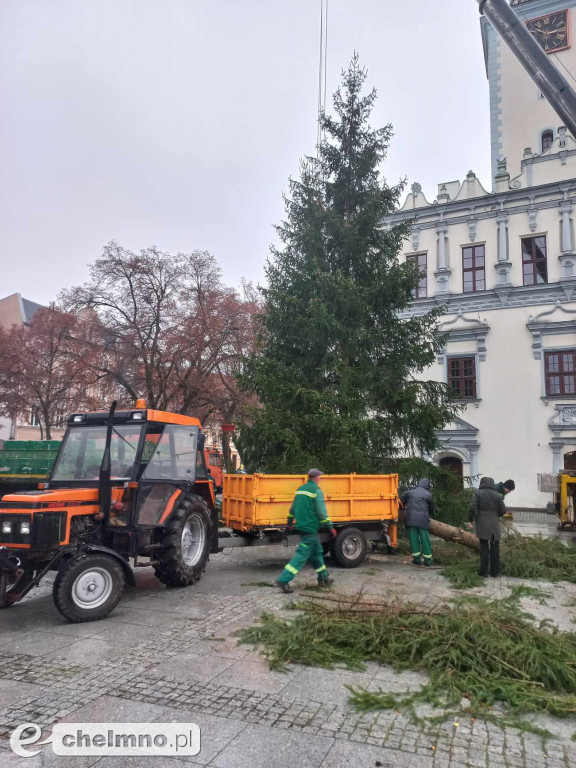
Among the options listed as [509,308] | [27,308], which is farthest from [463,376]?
[27,308]

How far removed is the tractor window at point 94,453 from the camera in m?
7.82

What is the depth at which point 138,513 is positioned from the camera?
24.7 feet

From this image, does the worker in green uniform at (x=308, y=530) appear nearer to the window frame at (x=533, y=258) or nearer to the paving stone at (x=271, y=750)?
the paving stone at (x=271, y=750)

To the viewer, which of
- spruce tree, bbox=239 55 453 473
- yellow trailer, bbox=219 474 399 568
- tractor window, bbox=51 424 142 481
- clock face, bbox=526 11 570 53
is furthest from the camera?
clock face, bbox=526 11 570 53

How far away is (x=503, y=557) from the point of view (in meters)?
10.2

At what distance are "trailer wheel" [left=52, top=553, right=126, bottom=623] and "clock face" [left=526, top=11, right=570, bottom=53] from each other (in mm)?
34470

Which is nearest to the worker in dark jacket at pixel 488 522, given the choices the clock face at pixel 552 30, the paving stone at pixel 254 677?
the paving stone at pixel 254 677

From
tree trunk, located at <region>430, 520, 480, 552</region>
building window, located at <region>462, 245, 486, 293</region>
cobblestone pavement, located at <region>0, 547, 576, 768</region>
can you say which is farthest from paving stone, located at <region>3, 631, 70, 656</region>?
building window, located at <region>462, 245, 486, 293</region>

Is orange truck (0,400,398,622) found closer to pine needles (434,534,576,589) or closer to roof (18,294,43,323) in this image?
pine needles (434,534,576,589)

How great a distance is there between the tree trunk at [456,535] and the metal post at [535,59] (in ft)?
25.1

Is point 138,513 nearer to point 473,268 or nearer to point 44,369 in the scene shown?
point 473,268

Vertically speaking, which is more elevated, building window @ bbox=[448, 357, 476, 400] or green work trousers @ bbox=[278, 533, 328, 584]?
building window @ bbox=[448, 357, 476, 400]

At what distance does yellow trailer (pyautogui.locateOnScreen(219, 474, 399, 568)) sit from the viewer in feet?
31.7

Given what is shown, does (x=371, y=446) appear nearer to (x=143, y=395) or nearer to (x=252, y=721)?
(x=252, y=721)
